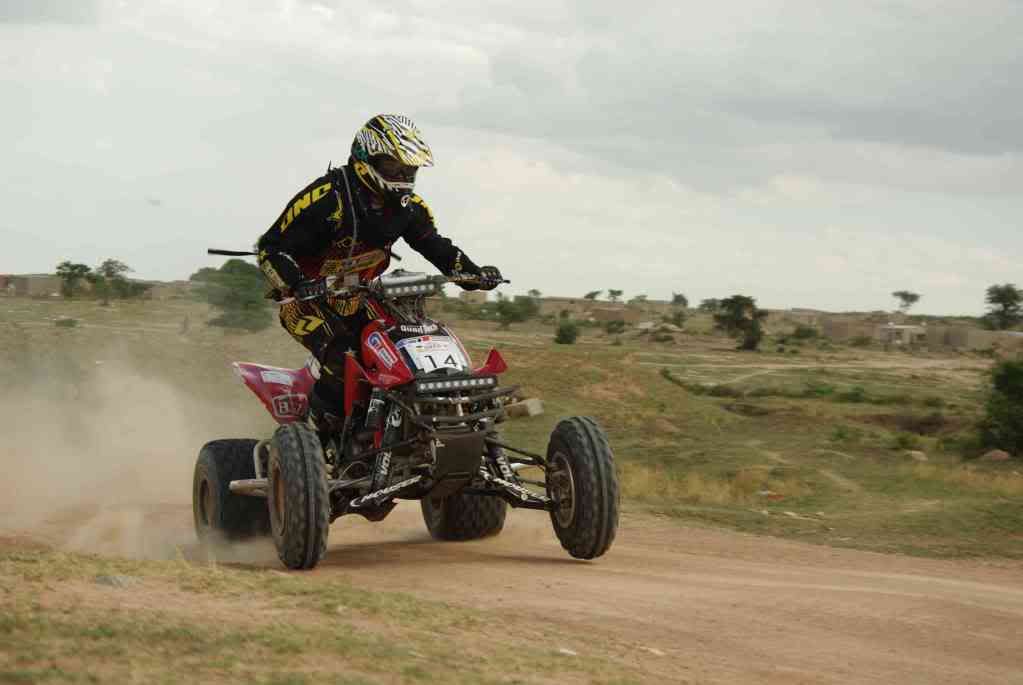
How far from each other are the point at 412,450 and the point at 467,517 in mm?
2040

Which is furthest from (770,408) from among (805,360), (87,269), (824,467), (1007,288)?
(1007,288)

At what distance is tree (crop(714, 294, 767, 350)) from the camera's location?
3007 inches

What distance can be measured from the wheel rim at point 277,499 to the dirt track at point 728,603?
0.46m

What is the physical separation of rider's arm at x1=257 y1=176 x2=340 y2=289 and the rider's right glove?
0.40m

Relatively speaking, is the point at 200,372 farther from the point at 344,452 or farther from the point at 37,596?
the point at 37,596

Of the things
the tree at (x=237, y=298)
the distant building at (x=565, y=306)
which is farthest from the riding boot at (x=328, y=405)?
the distant building at (x=565, y=306)

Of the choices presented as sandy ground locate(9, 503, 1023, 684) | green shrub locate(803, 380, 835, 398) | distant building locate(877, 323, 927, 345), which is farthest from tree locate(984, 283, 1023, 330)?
sandy ground locate(9, 503, 1023, 684)

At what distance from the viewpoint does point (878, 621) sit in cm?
835

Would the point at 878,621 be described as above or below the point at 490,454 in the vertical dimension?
below

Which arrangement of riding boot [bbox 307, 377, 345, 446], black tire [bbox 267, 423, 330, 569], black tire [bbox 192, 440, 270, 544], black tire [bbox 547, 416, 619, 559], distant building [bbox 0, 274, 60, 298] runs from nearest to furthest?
black tire [bbox 267, 423, 330, 569] → black tire [bbox 547, 416, 619, 559] → riding boot [bbox 307, 377, 345, 446] → black tire [bbox 192, 440, 270, 544] → distant building [bbox 0, 274, 60, 298]

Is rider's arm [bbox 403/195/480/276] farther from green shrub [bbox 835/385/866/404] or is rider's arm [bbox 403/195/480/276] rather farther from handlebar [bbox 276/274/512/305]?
green shrub [bbox 835/385/866/404]

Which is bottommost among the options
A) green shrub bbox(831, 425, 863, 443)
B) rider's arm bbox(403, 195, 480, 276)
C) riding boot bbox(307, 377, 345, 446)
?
green shrub bbox(831, 425, 863, 443)

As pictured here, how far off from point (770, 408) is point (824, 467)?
50.8 ft

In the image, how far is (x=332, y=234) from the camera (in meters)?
10.1
